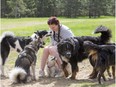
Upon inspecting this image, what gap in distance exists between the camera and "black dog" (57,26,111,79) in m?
7.33

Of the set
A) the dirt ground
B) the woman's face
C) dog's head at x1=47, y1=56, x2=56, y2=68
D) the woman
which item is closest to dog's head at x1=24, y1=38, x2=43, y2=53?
the woman

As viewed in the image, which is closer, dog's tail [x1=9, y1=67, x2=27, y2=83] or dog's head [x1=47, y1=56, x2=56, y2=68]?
dog's tail [x1=9, y1=67, x2=27, y2=83]

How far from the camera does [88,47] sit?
271 inches

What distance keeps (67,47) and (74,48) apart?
0.23 metres

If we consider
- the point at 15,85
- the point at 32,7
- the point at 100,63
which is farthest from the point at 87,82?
the point at 32,7

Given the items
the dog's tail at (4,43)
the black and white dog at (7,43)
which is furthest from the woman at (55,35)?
the dog's tail at (4,43)

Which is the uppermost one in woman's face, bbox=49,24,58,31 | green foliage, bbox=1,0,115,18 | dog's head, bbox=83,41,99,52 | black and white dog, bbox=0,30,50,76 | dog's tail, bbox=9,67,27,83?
woman's face, bbox=49,24,58,31

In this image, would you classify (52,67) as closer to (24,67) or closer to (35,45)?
(35,45)

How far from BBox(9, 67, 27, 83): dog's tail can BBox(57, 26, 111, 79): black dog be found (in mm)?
984

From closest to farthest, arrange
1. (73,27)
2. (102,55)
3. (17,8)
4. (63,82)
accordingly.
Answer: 1. (102,55)
2. (63,82)
3. (73,27)
4. (17,8)

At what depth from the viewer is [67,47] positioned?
7297 mm

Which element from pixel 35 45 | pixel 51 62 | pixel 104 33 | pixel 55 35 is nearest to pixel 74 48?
pixel 104 33

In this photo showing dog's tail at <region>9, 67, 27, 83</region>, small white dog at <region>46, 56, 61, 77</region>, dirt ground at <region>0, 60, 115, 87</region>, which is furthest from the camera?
small white dog at <region>46, 56, 61, 77</region>

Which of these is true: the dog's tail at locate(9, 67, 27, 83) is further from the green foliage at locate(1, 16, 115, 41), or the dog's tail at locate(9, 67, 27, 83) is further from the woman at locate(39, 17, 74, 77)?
the green foliage at locate(1, 16, 115, 41)
